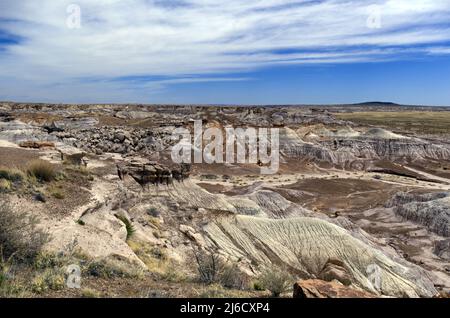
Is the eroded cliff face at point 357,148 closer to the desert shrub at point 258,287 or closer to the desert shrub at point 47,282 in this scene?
the desert shrub at point 258,287

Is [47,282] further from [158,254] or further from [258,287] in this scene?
[158,254]

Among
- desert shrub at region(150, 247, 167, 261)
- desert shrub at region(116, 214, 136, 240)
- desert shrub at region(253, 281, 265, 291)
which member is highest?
desert shrub at region(253, 281, 265, 291)

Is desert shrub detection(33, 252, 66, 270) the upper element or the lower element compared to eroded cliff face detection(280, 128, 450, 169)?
upper

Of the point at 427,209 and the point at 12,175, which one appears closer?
the point at 12,175

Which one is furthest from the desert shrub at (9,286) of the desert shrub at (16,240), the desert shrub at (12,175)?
the desert shrub at (12,175)

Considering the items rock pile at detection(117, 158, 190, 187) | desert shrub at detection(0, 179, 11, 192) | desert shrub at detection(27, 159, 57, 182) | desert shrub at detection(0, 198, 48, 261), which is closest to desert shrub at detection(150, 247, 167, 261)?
desert shrub at detection(27, 159, 57, 182)

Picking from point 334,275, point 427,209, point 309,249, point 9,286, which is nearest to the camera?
point 9,286

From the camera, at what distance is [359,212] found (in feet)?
137

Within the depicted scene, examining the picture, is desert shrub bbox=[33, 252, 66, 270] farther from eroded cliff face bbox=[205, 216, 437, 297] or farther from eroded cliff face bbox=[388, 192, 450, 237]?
eroded cliff face bbox=[388, 192, 450, 237]

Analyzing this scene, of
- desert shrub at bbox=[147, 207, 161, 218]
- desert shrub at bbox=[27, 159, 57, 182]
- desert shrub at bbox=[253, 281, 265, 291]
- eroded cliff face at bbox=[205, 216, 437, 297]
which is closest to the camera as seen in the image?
desert shrub at bbox=[253, 281, 265, 291]

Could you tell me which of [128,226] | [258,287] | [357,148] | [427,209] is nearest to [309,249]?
[128,226]

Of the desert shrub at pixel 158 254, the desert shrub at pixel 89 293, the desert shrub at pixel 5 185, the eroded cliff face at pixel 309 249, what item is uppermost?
the desert shrub at pixel 5 185

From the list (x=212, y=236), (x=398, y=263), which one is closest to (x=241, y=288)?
(x=212, y=236)

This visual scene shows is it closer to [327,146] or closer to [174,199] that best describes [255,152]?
[327,146]
